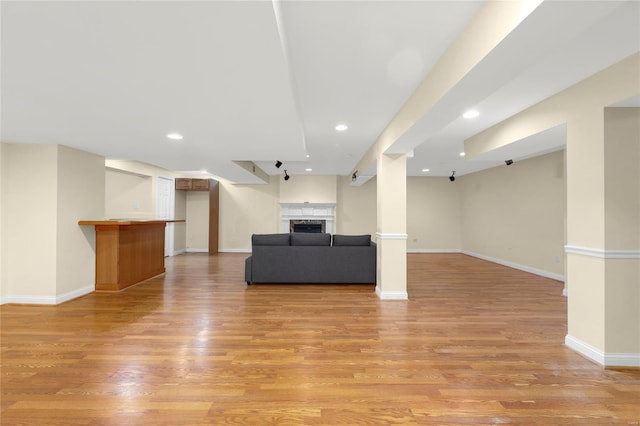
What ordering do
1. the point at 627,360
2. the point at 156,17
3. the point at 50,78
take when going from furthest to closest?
the point at 627,360 → the point at 50,78 → the point at 156,17

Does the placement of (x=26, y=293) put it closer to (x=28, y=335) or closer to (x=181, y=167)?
(x=28, y=335)

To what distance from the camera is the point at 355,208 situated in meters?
9.92

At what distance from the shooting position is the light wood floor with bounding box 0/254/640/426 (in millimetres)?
1819

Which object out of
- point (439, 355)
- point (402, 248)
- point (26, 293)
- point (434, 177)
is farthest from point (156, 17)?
point (434, 177)

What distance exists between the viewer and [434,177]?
9750 mm

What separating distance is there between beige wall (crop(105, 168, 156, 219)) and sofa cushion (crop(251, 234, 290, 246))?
13.8 feet

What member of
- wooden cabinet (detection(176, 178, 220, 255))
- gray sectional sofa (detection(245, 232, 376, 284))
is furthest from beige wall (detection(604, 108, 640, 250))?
wooden cabinet (detection(176, 178, 220, 255))

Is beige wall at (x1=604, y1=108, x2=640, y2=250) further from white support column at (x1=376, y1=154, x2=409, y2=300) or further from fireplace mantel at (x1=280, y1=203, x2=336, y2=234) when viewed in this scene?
fireplace mantel at (x1=280, y1=203, x2=336, y2=234)

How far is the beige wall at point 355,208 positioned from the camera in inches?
389

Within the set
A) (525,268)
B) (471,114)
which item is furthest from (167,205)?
(525,268)

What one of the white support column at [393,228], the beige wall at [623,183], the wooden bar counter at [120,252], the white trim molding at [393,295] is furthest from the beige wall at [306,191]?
the beige wall at [623,183]

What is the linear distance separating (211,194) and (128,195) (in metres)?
2.21

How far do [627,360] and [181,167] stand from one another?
7.27 meters

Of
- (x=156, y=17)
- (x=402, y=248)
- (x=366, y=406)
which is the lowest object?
(x=366, y=406)
